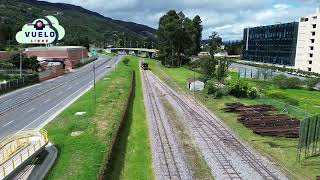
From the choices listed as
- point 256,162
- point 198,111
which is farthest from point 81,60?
point 256,162

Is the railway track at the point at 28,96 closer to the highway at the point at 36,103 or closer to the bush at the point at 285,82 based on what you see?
the highway at the point at 36,103

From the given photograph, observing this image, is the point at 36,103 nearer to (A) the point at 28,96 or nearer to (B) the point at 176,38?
(A) the point at 28,96

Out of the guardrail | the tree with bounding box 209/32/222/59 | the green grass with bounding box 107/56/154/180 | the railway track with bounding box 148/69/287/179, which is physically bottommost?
the green grass with bounding box 107/56/154/180

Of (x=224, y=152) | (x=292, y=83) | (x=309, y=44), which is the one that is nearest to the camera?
(x=224, y=152)

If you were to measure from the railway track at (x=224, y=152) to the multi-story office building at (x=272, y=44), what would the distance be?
360ft

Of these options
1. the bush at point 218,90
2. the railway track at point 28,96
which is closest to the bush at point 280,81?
the bush at point 218,90

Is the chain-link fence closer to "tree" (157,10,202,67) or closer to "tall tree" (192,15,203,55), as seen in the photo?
"tree" (157,10,202,67)

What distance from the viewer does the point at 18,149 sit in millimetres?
28172

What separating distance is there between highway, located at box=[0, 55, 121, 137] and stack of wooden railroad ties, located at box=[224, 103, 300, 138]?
23363 mm

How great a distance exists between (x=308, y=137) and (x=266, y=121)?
1216 centimetres

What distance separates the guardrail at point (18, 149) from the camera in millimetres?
24314

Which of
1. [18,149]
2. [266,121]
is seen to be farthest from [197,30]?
[18,149]

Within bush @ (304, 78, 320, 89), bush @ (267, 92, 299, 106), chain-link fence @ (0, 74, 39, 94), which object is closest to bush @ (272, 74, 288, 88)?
bush @ (304, 78, 320, 89)

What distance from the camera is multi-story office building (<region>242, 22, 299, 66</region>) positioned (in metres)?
151
